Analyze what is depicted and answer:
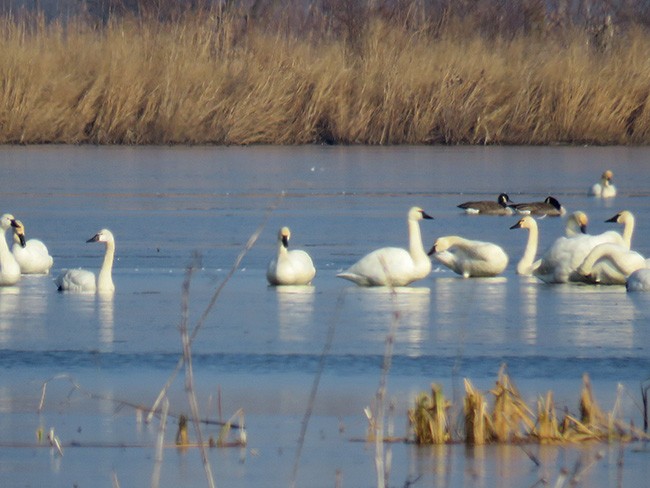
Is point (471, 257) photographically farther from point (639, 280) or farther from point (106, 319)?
point (106, 319)

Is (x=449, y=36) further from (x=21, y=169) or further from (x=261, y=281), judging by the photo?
(x=261, y=281)

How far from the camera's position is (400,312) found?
857 cm

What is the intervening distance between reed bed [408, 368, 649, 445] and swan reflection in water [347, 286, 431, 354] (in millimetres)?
1615

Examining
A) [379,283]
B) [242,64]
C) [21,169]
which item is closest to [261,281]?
[379,283]

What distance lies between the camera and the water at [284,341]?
5.03m

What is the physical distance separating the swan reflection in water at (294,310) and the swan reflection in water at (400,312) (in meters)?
0.30

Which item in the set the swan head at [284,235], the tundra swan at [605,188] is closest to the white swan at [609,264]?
the swan head at [284,235]

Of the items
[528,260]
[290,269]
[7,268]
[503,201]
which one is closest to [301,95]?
[503,201]

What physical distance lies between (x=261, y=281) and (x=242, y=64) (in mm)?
15710

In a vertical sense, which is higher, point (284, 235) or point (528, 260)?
point (284, 235)

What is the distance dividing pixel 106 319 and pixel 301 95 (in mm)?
17057

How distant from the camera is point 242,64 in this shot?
84.4ft

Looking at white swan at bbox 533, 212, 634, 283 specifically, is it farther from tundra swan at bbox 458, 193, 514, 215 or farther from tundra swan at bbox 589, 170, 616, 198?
tundra swan at bbox 589, 170, 616, 198

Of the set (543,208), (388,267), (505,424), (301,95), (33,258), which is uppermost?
(505,424)
